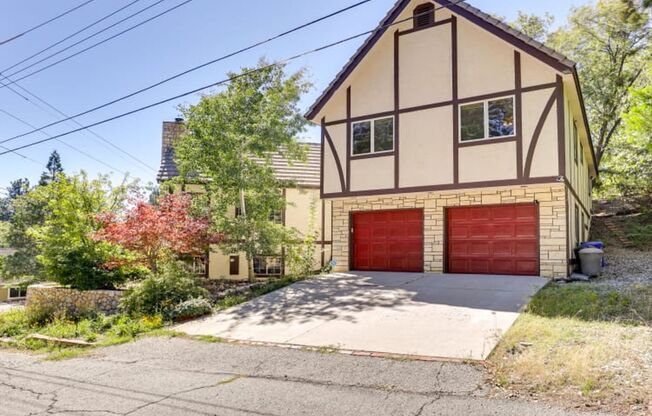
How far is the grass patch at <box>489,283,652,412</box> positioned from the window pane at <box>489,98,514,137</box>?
212 inches

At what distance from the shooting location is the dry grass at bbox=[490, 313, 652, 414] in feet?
14.6

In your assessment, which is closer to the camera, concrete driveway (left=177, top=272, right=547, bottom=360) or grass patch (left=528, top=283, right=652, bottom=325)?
concrete driveway (left=177, top=272, right=547, bottom=360)

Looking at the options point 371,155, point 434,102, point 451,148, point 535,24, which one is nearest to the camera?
point 451,148

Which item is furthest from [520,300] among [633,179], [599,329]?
[633,179]

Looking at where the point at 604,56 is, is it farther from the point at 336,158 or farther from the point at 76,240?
the point at 76,240

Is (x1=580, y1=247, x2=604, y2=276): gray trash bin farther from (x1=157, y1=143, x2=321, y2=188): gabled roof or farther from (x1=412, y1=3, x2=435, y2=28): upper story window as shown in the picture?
(x1=157, y1=143, x2=321, y2=188): gabled roof

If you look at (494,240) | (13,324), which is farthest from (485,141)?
(13,324)

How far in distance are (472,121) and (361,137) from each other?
3614mm

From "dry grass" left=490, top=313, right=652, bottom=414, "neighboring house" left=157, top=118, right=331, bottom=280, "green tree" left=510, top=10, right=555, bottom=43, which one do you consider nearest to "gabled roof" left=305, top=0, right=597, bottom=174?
"neighboring house" left=157, top=118, right=331, bottom=280

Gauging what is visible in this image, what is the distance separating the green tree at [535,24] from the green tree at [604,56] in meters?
1.21

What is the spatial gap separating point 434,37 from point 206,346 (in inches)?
430

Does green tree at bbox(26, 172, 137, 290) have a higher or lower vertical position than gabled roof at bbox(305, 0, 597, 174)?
lower

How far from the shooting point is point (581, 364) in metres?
5.04

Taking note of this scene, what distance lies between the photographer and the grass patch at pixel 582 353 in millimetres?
4559
